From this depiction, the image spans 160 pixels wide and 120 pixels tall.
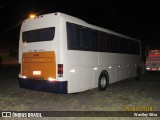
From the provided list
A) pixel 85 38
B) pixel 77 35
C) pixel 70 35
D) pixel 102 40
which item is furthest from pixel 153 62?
pixel 70 35

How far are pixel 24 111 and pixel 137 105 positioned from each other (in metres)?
4.08

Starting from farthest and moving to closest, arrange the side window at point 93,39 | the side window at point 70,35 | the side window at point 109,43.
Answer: the side window at point 109,43 → the side window at point 93,39 → the side window at point 70,35

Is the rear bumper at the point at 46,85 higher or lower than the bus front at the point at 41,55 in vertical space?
lower

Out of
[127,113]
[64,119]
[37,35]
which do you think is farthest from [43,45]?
[127,113]

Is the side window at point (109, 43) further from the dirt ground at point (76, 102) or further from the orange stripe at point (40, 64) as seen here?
the orange stripe at point (40, 64)

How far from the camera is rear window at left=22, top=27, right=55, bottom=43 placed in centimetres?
888

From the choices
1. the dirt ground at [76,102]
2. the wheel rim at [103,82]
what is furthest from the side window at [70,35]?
the wheel rim at [103,82]

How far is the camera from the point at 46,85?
29.0ft

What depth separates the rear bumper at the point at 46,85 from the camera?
8.46 m

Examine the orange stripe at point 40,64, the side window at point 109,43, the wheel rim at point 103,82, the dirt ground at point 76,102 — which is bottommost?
the dirt ground at point 76,102

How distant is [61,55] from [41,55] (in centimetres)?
109

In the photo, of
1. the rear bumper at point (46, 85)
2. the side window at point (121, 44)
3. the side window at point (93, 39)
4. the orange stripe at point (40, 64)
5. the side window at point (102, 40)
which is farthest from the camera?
the side window at point (121, 44)

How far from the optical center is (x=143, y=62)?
62.0 feet

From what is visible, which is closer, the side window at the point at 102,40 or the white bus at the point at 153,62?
the side window at the point at 102,40
